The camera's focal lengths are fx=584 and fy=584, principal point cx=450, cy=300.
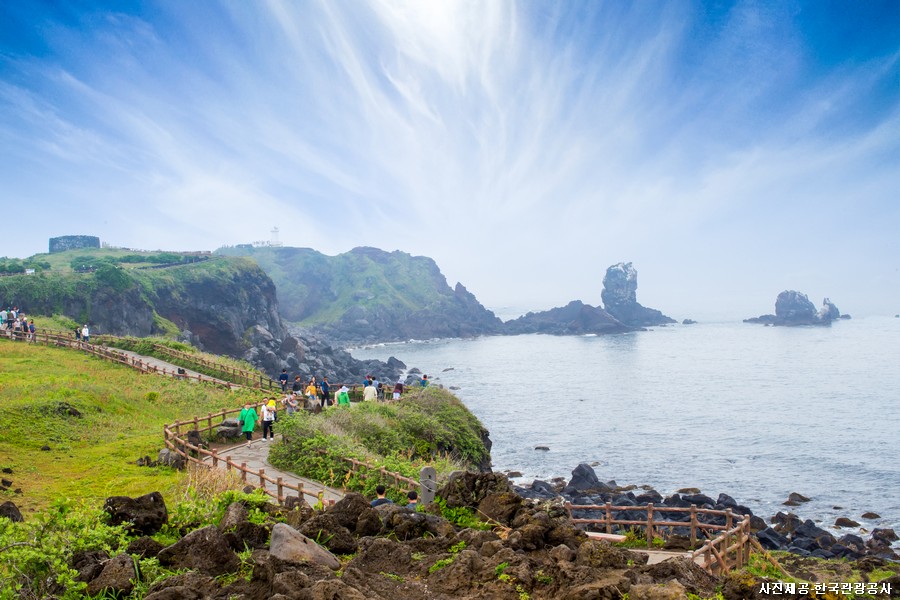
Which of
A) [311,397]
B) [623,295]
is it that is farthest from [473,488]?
[623,295]

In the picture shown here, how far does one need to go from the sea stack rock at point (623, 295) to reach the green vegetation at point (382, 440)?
156478 millimetres

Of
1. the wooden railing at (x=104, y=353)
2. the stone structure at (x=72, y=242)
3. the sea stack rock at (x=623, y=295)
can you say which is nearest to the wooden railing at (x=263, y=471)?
the wooden railing at (x=104, y=353)

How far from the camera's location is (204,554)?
8.93 metres

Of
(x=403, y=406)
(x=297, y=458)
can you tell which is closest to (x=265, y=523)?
(x=297, y=458)

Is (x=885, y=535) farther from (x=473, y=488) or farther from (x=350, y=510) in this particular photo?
(x=350, y=510)

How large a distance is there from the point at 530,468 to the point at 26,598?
33224 millimetres

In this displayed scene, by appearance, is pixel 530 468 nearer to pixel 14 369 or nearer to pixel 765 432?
pixel 765 432

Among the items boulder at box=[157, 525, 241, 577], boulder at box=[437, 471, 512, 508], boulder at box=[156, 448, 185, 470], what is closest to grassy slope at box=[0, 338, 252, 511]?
boulder at box=[156, 448, 185, 470]

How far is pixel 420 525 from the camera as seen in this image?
10.9 metres

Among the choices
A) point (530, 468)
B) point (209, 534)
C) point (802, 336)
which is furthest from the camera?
point (802, 336)

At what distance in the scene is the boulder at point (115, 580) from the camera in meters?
7.98

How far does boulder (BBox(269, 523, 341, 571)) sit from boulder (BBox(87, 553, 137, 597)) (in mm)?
1884

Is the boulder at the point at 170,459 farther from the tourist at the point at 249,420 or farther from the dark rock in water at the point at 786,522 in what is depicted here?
the dark rock in water at the point at 786,522

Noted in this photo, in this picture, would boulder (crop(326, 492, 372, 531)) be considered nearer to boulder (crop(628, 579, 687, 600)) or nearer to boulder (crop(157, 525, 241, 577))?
boulder (crop(157, 525, 241, 577))
